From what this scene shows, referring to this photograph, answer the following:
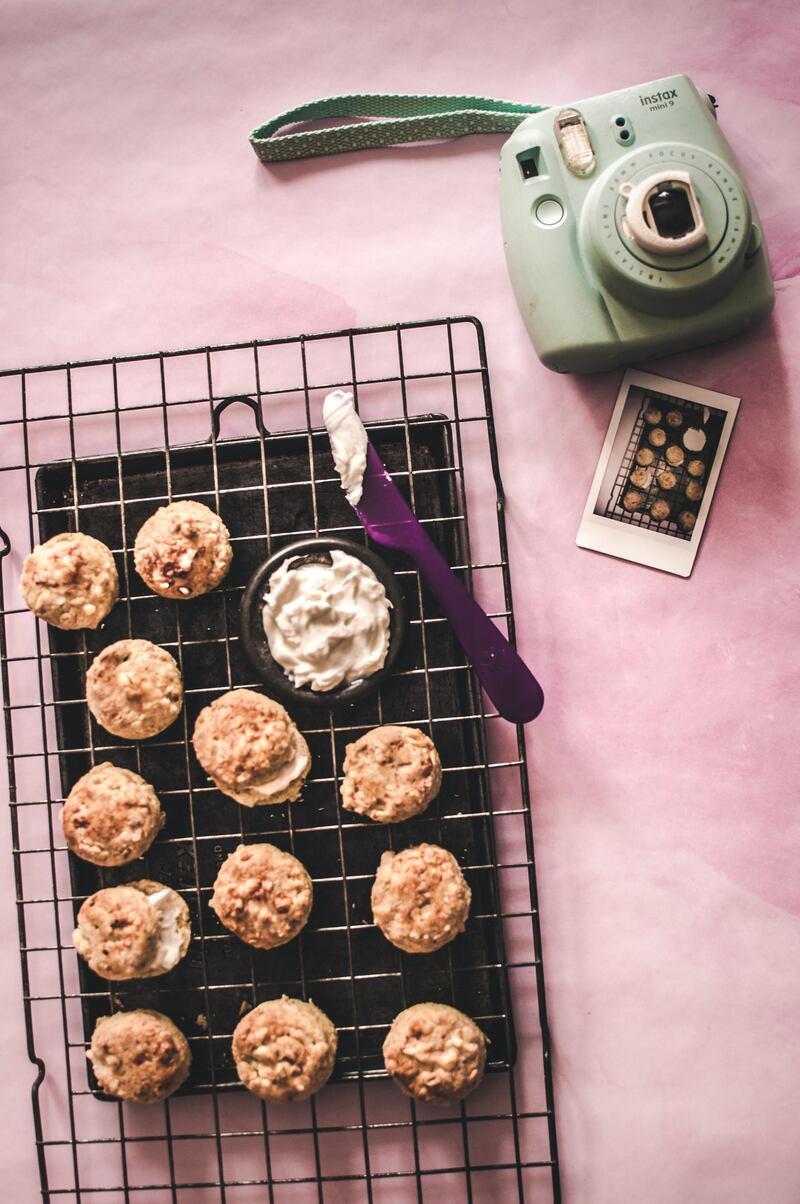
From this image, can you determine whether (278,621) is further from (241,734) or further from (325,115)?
(325,115)

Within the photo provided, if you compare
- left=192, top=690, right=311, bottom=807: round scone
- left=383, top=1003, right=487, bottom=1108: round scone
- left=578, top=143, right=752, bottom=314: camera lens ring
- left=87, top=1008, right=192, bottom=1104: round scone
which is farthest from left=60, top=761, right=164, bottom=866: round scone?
left=578, top=143, right=752, bottom=314: camera lens ring

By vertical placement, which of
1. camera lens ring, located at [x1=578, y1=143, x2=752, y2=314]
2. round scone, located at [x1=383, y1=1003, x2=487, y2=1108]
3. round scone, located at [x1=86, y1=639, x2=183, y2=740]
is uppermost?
camera lens ring, located at [x1=578, y1=143, x2=752, y2=314]

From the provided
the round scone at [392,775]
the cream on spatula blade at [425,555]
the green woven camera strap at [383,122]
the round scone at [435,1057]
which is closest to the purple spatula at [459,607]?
the cream on spatula blade at [425,555]

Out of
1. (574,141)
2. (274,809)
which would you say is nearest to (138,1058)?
(274,809)

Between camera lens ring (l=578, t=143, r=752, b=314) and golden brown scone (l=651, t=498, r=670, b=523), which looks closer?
camera lens ring (l=578, t=143, r=752, b=314)

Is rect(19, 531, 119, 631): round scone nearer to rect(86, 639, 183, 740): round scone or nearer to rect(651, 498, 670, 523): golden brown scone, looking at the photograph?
rect(86, 639, 183, 740): round scone

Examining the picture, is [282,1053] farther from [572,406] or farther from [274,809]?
[572,406]
